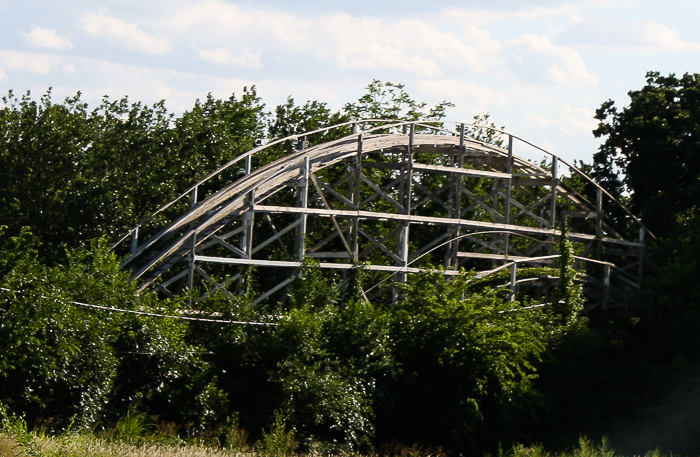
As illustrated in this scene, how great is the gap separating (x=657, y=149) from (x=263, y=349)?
15.9 metres

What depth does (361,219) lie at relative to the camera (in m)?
26.0

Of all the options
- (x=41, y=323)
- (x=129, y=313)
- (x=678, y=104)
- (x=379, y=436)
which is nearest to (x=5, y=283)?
(x=41, y=323)

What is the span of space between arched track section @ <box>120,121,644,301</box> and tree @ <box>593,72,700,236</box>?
1.93m

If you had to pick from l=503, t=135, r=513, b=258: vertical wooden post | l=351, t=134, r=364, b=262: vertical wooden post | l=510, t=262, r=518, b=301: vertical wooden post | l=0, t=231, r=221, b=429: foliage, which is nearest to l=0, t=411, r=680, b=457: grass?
l=0, t=231, r=221, b=429: foliage

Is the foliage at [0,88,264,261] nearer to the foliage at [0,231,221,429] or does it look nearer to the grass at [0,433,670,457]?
the foliage at [0,231,221,429]

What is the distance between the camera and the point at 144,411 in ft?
61.7

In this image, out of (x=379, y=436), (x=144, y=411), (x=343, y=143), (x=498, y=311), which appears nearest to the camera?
(x=144, y=411)

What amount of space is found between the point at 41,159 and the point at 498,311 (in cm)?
1186

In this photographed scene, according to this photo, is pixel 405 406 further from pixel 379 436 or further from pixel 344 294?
pixel 344 294

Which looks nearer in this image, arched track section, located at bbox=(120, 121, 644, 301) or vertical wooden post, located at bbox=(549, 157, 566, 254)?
arched track section, located at bbox=(120, 121, 644, 301)

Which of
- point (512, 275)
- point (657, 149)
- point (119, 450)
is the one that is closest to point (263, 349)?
point (119, 450)

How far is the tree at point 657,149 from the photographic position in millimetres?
30469

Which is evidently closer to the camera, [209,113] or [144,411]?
[144,411]

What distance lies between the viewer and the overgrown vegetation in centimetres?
1764
